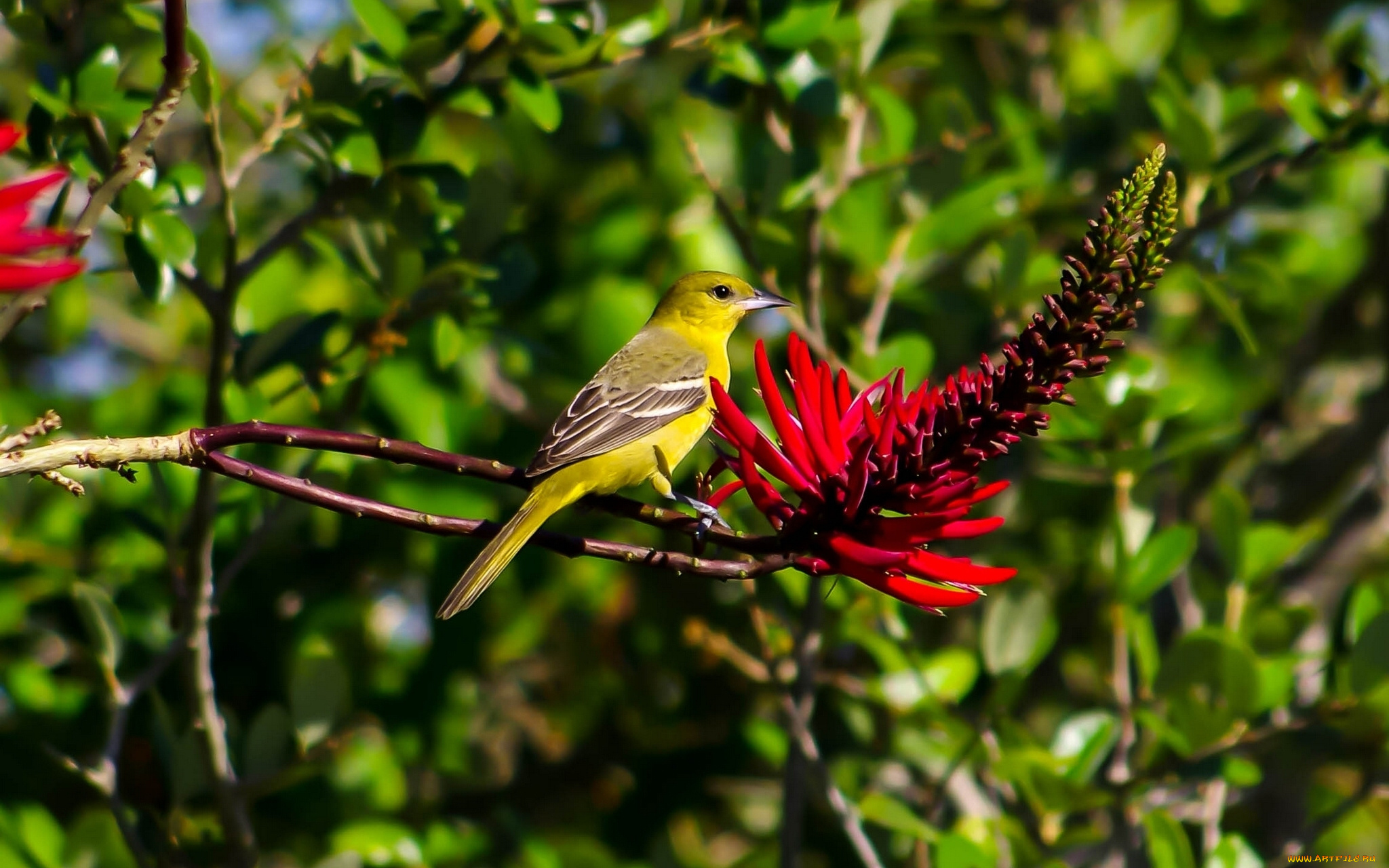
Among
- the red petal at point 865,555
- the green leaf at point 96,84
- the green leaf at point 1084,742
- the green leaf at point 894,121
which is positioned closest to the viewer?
the red petal at point 865,555

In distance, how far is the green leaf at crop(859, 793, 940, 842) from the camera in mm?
3629

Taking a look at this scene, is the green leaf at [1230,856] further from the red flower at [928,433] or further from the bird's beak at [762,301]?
the bird's beak at [762,301]

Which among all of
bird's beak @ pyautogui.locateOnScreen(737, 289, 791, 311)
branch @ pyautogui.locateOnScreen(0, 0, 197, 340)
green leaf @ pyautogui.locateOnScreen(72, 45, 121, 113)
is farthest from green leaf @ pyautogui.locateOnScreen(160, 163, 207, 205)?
bird's beak @ pyautogui.locateOnScreen(737, 289, 791, 311)

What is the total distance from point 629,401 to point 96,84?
68.8 inches

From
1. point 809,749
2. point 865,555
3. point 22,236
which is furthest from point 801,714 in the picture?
point 22,236

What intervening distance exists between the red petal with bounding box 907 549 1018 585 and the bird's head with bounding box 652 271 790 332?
8.69 feet

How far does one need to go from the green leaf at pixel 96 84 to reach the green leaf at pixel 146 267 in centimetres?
32

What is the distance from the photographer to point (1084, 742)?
408 cm

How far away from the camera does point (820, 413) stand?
2.19m

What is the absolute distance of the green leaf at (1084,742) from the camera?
3.80 metres

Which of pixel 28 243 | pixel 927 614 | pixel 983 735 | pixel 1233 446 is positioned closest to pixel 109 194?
pixel 28 243

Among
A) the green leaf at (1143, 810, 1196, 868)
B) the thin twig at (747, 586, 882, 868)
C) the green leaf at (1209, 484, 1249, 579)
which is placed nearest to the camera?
the green leaf at (1143, 810, 1196, 868)

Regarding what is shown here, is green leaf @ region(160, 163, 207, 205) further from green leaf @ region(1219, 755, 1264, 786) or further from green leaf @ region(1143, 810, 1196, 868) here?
green leaf @ region(1219, 755, 1264, 786)

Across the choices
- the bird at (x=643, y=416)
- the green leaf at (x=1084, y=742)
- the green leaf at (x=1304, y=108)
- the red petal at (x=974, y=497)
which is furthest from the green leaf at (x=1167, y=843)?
the green leaf at (x=1304, y=108)
